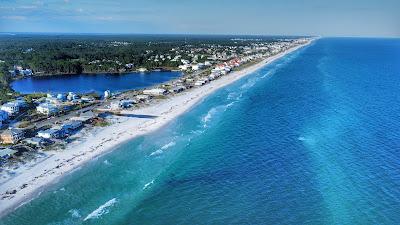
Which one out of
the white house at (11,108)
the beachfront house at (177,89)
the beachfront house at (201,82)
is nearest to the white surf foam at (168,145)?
the white house at (11,108)

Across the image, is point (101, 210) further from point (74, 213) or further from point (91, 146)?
point (91, 146)

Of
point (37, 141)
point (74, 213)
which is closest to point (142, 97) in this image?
point (37, 141)

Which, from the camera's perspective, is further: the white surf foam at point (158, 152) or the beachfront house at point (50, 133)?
the beachfront house at point (50, 133)

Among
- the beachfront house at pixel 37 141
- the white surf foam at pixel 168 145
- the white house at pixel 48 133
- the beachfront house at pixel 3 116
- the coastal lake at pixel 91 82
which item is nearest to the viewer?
the beachfront house at pixel 37 141

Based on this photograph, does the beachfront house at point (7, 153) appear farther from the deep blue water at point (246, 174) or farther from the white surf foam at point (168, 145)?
the white surf foam at point (168, 145)

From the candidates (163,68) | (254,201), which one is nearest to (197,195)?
(254,201)

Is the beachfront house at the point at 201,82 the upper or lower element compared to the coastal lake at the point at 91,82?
upper

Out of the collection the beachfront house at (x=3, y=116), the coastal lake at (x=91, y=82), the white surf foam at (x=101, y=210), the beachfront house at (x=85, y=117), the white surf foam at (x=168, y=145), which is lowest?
the white surf foam at (x=101, y=210)
